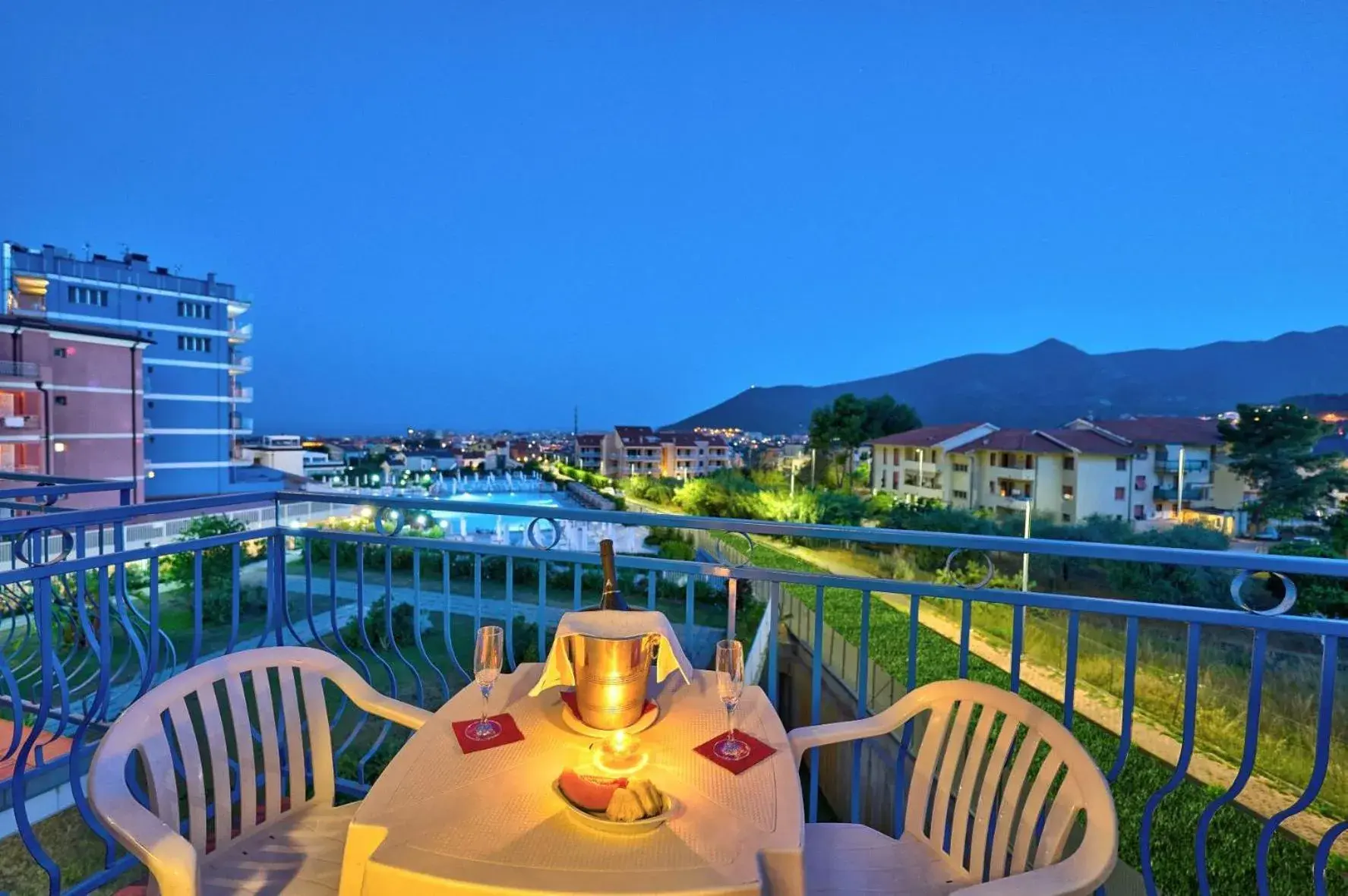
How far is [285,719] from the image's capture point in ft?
6.05

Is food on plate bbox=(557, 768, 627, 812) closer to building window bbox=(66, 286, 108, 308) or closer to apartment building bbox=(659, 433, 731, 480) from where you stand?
building window bbox=(66, 286, 108, 308)

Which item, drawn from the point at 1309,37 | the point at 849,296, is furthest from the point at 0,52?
the point at 849,296

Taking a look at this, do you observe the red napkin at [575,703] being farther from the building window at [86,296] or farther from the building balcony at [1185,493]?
the building window at [86,296]

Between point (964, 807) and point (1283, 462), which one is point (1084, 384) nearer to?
point (1283, 462)

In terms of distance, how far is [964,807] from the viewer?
169 centimetres

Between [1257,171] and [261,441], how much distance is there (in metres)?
81.9

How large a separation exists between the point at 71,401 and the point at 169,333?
440 inches

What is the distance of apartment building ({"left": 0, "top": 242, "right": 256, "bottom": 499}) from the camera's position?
28.6 meters

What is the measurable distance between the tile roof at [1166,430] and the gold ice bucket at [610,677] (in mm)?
32595

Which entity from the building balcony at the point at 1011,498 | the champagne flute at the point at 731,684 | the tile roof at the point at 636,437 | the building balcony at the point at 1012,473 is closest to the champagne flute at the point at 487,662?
the champagne flute at the point at 731,684

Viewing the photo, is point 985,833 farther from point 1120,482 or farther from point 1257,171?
point 1257,171

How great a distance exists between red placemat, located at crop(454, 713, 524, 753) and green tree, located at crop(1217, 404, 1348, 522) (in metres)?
29.4

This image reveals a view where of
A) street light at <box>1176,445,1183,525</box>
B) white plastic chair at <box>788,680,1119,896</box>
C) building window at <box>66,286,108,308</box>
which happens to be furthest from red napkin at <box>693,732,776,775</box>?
building window at <box>66,286,108,308</box>

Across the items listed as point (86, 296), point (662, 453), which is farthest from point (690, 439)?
point (86, 296)
